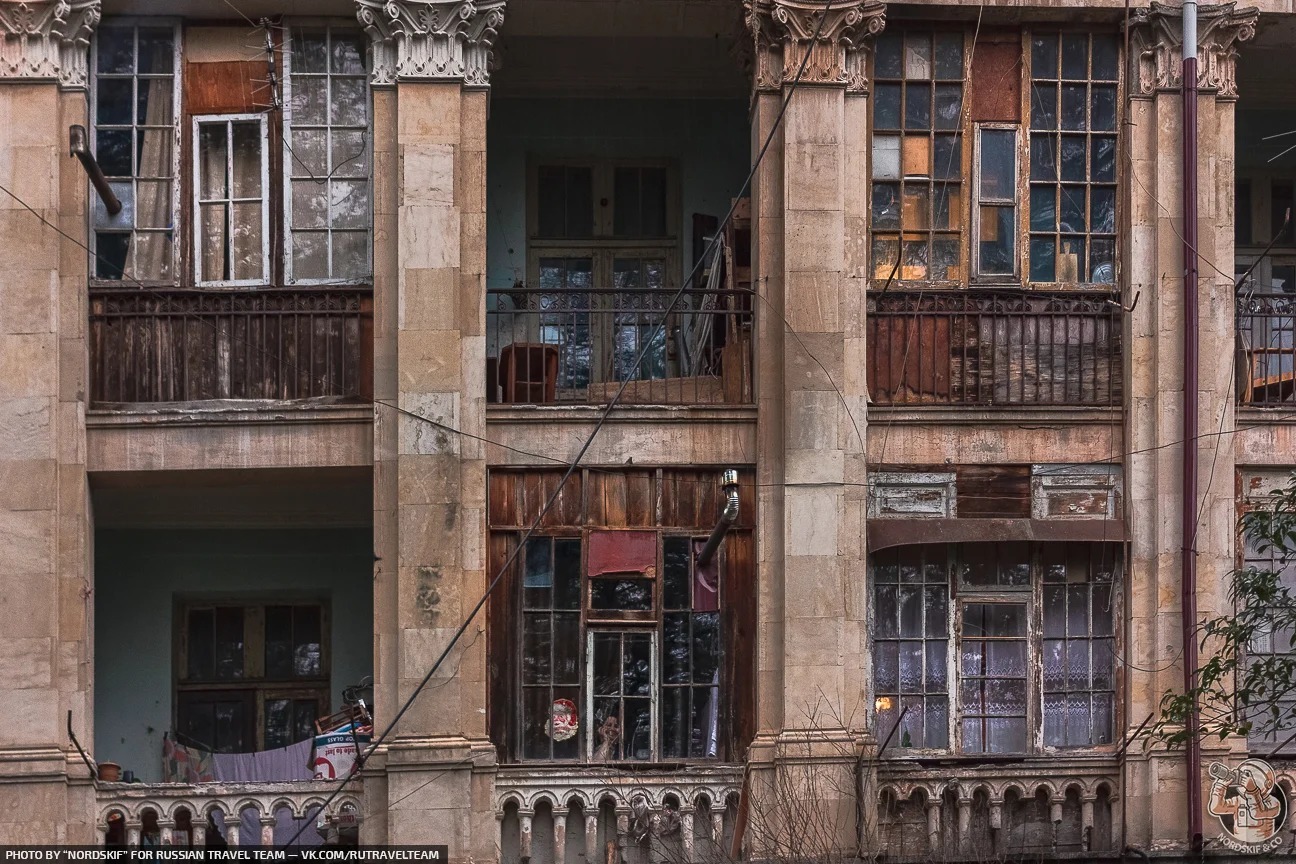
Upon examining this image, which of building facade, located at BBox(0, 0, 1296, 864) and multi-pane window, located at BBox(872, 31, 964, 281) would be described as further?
multi-pane window, located at BBox(872, 31, 964, 281)

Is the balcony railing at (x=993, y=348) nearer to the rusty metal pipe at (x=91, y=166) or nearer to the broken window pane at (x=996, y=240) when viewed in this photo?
the broken window pane at (x=996, y=240)

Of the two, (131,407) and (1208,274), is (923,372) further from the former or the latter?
(131,407)

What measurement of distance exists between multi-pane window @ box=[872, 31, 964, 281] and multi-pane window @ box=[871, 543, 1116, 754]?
9.87ft

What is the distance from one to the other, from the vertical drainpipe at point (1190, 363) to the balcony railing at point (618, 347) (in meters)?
4.36

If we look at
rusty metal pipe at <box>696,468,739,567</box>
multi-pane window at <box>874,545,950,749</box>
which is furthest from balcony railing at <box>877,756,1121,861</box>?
rusty metal pipe at <box>696,468,739,567</box>

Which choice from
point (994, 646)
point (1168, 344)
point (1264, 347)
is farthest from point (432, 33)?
point (1264, 347)

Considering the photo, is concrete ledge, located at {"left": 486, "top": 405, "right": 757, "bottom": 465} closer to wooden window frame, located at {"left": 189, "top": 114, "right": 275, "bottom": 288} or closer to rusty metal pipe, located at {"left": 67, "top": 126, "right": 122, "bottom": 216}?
wooden window frame, located at {"left": 189, "top": 114, "right": 275, "bottom": 288}

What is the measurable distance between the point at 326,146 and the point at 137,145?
191 cm

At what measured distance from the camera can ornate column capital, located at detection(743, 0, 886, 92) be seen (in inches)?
814

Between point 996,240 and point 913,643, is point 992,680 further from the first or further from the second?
point 996,240

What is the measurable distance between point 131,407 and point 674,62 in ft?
22.8

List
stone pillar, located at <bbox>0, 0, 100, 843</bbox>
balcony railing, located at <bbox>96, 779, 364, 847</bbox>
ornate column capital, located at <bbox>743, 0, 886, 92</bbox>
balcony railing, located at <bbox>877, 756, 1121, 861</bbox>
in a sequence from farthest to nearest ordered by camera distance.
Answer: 1. ornate column capital, located at <bbox>743, 0, 886, 92</bbox>
2. balcony railing, located at <bbox>877, 756, 1121, 861</bbox>
3. balcony railing, located at <bbox>96, 779, 364, 847</bbox>
4. stone pillar, located at <bbox>0, 0, 100, 843</bbox>

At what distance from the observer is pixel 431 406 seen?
2025 cm

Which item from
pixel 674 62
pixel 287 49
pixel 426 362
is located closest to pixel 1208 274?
pixel 674 62
